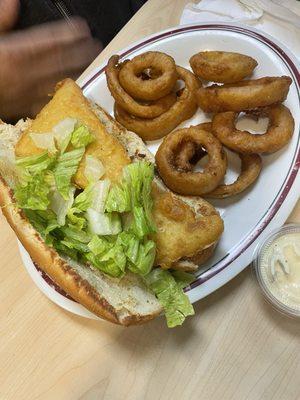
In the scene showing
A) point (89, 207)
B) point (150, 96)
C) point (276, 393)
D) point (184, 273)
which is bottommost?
point (276, 393)

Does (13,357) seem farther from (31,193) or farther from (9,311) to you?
(31,193)

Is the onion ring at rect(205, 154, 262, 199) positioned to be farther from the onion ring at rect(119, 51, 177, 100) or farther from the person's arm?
the person's arm

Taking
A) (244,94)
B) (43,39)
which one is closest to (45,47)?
(43,39)

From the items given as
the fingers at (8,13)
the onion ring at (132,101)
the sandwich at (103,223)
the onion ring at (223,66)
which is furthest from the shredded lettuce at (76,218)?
the fingers at (8,13)

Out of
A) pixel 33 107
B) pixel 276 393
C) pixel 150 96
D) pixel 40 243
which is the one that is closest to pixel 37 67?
pixel 33 107

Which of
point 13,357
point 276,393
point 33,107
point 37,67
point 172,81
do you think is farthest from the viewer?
point 33,107
